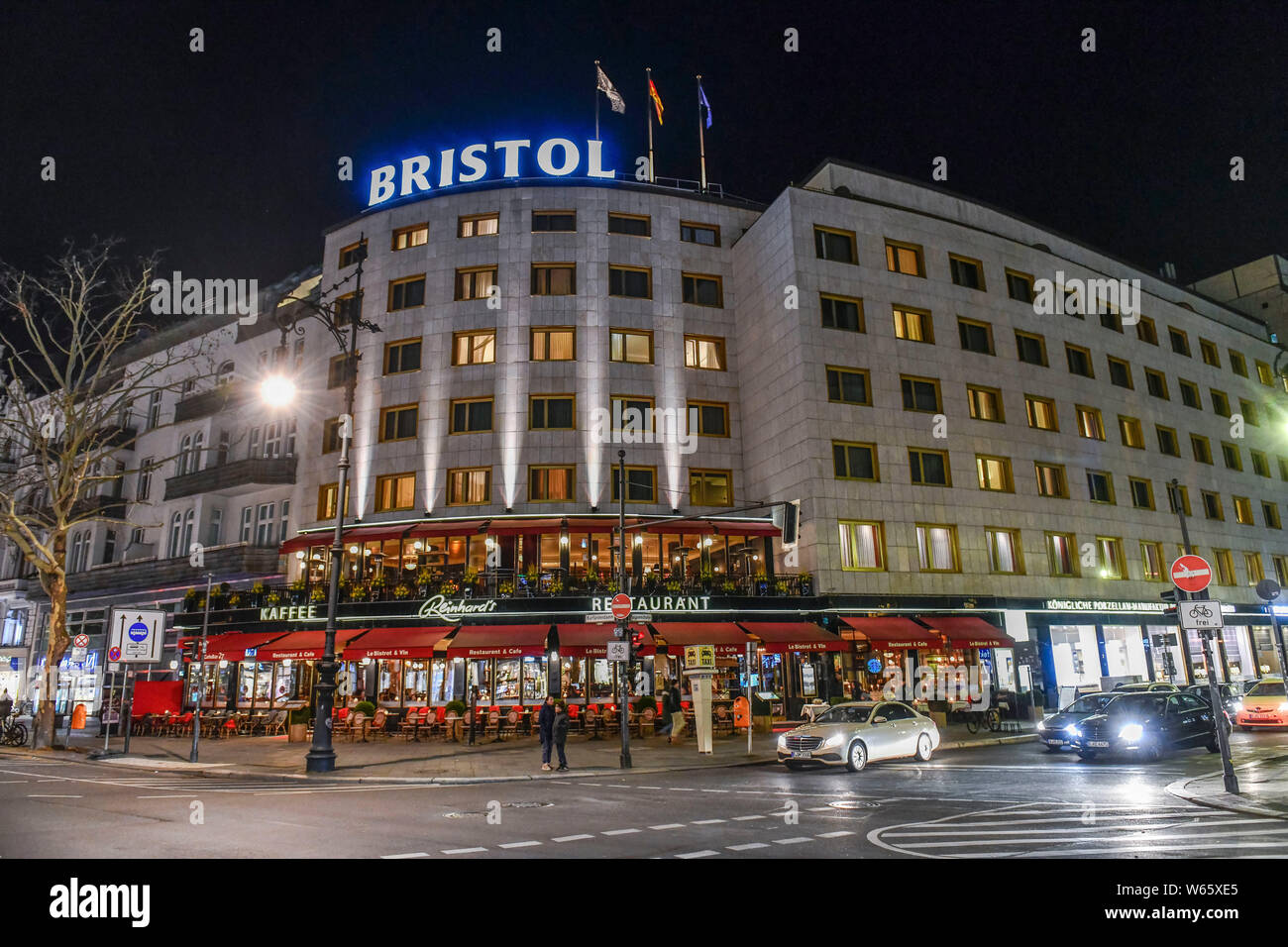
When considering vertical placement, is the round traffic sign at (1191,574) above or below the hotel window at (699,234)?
below

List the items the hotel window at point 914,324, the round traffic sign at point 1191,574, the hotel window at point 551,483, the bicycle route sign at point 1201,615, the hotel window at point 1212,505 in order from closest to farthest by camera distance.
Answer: the bicycle route sign at point 1201,615 → the round traffic sign at point 1191,574 → the hotel window at point 551,483 → the hotel window at point 914,324 → the hotel window at point 1212,505

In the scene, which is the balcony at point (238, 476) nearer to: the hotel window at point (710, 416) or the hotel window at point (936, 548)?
the hotel window at point (710, 416)

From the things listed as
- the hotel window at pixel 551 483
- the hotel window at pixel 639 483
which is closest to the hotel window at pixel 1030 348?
the hotel window at pixel 639 483

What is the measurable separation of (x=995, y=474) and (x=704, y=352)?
578 inches

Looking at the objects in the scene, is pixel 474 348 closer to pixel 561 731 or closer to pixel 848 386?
pixel 848 386

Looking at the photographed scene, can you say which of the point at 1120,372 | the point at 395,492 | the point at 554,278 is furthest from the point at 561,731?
the point at 1120,372

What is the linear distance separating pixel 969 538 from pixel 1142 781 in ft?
65.1

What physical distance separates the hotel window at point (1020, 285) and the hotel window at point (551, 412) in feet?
75.6

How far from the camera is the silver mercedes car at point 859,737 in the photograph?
61.1 feet

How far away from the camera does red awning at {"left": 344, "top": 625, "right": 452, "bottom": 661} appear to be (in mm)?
28328

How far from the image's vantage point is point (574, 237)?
120 feet

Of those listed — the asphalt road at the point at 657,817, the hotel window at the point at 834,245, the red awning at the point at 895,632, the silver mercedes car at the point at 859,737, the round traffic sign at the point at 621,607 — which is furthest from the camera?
the hotel window at the point at 834,245
